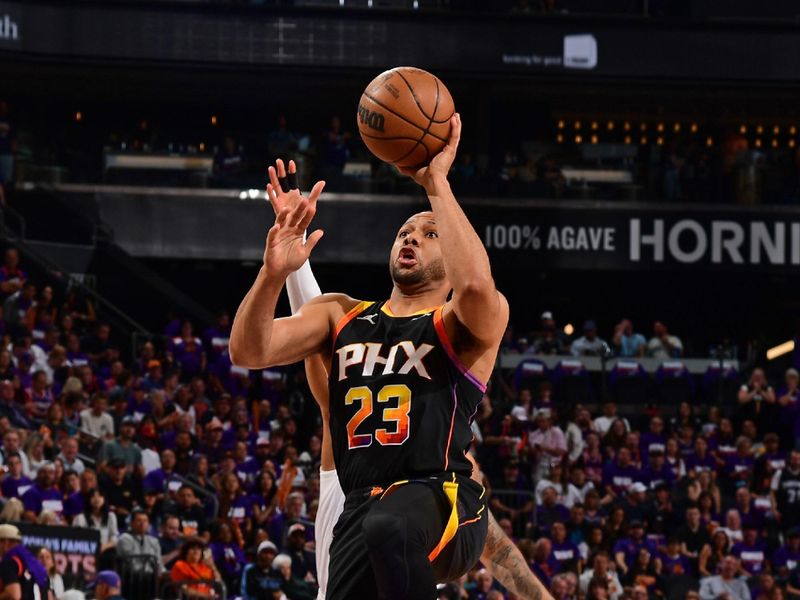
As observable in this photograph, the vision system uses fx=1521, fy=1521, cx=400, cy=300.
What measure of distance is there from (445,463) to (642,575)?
1262 cm

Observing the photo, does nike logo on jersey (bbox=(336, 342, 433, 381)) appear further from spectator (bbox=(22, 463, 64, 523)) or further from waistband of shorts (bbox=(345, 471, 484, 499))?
spectator (bbox=(22, 463, 64, 523))

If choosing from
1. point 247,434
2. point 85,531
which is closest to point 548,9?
point 247,434

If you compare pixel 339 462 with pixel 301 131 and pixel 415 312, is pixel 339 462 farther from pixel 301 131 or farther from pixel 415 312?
pixel 301 131

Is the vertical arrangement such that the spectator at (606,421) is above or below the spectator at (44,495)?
below

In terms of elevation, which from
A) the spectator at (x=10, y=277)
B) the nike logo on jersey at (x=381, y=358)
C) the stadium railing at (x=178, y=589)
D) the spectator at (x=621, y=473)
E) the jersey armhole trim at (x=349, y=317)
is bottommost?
the spectator at (x=621, y=473)

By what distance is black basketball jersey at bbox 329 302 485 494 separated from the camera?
5684 millimetres

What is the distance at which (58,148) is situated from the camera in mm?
30391

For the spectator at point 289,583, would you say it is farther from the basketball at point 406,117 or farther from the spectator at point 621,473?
the basketball at point 406,117

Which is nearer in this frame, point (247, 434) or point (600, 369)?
point (247, 434)

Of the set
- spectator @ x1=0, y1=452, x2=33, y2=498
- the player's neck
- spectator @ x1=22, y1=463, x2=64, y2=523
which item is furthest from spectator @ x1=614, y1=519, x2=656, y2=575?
the player's neck

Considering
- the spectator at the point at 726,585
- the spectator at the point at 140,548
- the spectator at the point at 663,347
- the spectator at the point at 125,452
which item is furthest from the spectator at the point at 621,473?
the spectator at the point at 140,548

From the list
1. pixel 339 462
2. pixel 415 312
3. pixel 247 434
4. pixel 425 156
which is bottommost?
pixel 247 434

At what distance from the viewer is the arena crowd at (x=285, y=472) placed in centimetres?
1557

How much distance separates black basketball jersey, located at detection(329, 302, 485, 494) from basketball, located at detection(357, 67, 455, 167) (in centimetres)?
63
